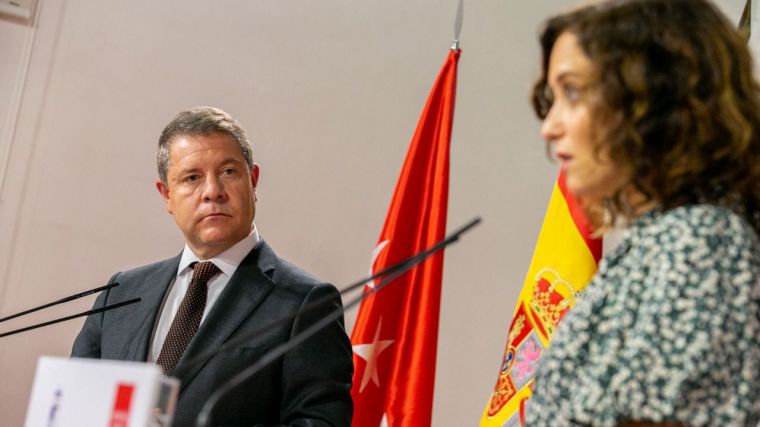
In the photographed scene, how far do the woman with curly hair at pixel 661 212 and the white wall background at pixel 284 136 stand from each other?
92.0 inches

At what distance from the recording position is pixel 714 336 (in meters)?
1.05

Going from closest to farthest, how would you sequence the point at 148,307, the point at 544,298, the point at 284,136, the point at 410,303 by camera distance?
1. the point at 148,307
2. the point at 544,298
3. the point at 410,303
4. the point at 284,136

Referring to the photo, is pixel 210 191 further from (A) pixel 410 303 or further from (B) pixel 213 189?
(A) pixel 410 303

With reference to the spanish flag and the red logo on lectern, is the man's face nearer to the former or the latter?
the spanish flag

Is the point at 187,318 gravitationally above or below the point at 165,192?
below

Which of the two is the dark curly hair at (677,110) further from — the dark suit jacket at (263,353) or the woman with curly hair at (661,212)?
the dark suit jacket at (263,353)

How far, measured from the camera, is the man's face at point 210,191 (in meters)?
2.41

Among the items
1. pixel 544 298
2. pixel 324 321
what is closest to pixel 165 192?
pixel 544 298

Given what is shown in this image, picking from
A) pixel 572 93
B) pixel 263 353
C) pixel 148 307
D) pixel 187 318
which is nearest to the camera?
pixel 572 93

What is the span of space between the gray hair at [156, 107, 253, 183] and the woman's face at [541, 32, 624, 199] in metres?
1.42

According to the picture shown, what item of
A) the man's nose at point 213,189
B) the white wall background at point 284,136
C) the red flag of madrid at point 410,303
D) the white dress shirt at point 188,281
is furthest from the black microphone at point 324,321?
the white wall background at point 284,136

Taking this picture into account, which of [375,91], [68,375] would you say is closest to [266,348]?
[68,375]

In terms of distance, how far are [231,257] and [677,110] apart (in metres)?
1.50

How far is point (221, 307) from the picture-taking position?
227 centimetres
